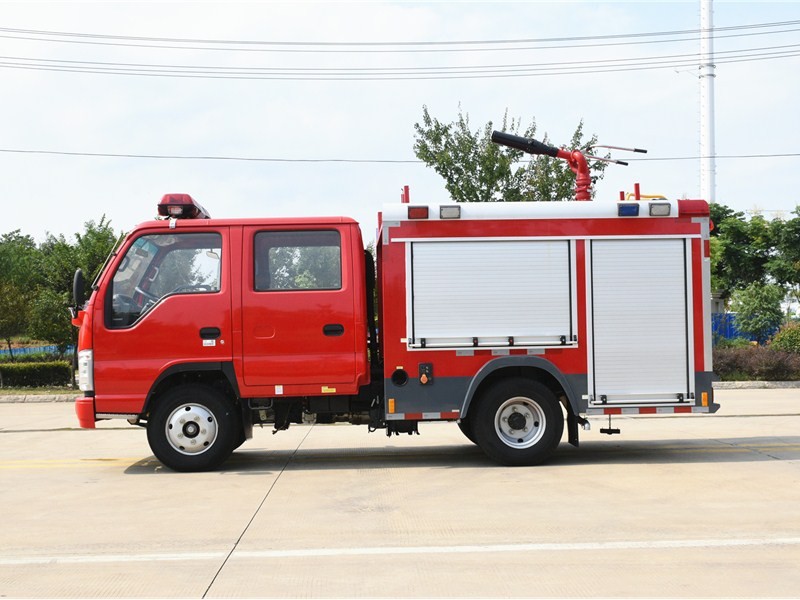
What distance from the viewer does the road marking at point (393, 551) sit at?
6234 mm

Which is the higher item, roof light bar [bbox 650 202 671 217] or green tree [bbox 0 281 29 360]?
roof light bar [bbox 650 202 671 217]

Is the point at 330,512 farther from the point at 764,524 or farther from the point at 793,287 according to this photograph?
the point at 793,287

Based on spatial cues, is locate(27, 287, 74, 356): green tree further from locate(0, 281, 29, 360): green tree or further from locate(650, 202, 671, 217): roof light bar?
locate(650, 202, 671, 217): roof light bar

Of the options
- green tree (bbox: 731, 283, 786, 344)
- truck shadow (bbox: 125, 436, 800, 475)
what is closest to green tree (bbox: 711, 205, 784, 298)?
green tree (bbox: 731, 283, 786, 344)

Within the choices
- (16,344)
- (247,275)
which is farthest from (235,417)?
(16,344)

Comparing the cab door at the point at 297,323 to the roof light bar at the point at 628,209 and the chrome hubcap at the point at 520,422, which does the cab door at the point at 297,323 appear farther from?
the roof light bar at the point at 628,209

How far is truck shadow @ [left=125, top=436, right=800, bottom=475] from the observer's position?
10.3 metres

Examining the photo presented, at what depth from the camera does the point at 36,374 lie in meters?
24.0

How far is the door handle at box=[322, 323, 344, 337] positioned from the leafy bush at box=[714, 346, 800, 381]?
16330mm

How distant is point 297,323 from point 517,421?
2637mm

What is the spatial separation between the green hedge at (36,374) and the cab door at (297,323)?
1594 cm

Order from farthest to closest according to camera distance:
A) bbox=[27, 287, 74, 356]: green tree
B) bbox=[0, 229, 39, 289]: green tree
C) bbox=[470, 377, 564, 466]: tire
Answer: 1. bbox=[0, 229, 39, 289]: green tree
2. bbox=[27, 287, 74, 356]: green tree
3. bbox=[470, 377, 564, 466]: tire

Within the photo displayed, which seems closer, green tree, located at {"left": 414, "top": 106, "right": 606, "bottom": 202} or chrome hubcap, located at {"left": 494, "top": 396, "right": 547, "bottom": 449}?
chrome hubcap, located at {"left": 494, "top": 396, "right": 547, "bottom": 449}

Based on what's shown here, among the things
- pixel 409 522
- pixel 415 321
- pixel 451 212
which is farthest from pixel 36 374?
pixel 409 522
